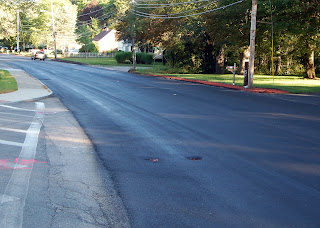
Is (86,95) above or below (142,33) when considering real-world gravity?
below

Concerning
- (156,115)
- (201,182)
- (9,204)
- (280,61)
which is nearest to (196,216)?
(201,182)

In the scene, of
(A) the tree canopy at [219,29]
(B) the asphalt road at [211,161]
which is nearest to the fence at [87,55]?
(A) the tree canopy at [219,29]

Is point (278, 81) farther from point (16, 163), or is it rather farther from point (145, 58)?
point (145, 58)

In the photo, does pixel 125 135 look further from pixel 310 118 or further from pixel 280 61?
pixel 280 61

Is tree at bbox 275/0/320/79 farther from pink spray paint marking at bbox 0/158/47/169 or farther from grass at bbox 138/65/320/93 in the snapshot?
pink spray paint marking at bbox 0/158/47/169

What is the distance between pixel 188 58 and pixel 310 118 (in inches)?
1152

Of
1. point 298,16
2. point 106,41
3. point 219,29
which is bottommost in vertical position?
point 219,29

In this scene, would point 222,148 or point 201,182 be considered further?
point 222,148

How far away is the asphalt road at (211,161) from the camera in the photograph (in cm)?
486

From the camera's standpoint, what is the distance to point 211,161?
282 inches

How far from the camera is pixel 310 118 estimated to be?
12.0 meters

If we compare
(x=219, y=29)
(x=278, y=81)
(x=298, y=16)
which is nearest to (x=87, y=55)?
(x=219, y=29)

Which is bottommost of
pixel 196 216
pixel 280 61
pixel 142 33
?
pixel 196 216

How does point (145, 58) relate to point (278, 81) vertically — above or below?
above
